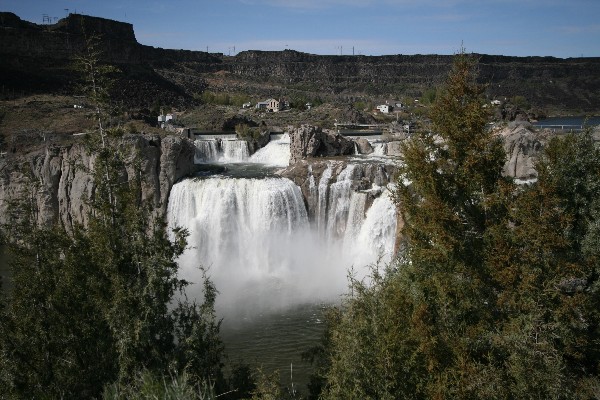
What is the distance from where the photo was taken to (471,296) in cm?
1059

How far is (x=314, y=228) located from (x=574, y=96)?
127 m

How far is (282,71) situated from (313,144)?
363 feet

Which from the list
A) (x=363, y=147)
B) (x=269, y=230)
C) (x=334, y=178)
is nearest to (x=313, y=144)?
(x=363, y=147)

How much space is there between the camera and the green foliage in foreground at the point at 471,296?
9492mm

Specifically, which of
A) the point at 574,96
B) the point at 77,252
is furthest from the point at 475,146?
the point at 574,96

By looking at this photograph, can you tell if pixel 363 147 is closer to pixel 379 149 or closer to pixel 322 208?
pixel 379 149

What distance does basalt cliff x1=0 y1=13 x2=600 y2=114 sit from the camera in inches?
3378

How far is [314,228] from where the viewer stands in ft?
101

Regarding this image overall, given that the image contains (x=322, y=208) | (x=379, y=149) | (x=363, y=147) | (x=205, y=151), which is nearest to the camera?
(x=322, y=208)

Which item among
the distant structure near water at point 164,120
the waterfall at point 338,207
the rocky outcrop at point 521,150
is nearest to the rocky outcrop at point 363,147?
the waterfall at point 338,207

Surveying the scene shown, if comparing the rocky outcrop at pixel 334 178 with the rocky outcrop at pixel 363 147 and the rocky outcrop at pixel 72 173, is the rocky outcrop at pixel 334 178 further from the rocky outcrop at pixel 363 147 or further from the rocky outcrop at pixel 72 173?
the rocky outcrop at pixel 363 147

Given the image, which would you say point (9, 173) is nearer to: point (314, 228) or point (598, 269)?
point (314, 228)

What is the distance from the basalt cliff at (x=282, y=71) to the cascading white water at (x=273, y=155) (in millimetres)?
43750

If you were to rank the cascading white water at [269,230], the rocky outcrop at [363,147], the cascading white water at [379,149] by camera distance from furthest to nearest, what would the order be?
the rocky outcrop at [363,147], the cascading white water at [379,149], the cascading white water at [269,230]
